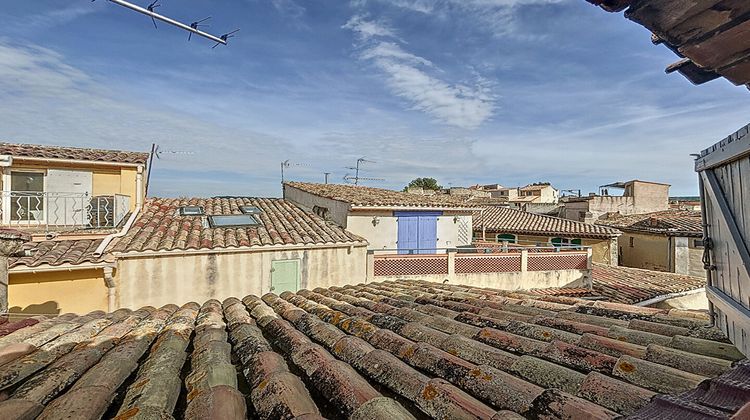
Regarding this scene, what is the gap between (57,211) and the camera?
1204 cm

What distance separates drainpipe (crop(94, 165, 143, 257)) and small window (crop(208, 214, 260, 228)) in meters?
2.43

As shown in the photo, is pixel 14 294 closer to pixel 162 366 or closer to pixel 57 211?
pixel 57 211

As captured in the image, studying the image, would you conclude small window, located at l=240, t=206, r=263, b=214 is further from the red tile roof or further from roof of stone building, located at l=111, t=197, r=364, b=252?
the red tile roof

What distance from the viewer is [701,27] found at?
1.23 m

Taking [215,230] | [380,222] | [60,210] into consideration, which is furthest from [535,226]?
[60,210]

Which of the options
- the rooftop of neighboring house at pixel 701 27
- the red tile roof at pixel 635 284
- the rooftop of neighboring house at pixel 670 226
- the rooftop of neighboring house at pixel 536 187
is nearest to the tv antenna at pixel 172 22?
the rooftop of neighboring house at pixel 701 27

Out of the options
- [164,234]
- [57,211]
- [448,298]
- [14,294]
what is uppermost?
[57,211]

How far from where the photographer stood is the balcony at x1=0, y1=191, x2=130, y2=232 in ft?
37.2

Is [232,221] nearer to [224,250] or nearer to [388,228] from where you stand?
[224,250]

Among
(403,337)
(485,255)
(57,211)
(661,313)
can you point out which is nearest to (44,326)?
(403,337)

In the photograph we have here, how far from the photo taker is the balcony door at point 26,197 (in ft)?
37.6

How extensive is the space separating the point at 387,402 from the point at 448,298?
4.12 m

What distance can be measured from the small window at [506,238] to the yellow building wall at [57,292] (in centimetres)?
2159

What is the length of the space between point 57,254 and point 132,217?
3.40 metres
